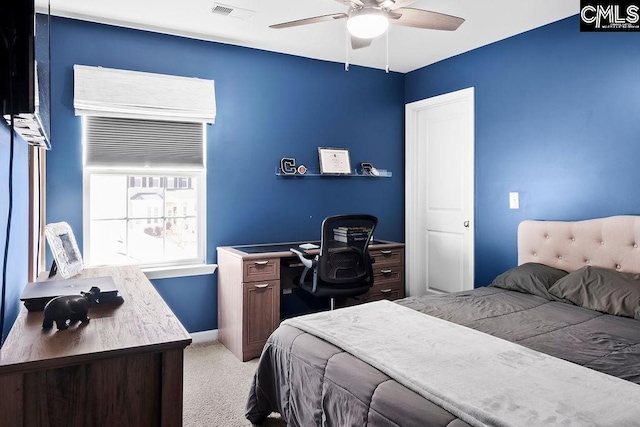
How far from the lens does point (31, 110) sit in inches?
47.4

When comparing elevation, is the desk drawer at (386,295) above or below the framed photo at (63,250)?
below

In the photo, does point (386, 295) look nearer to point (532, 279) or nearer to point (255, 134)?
point (532, 279)

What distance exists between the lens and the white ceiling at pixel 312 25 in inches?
118

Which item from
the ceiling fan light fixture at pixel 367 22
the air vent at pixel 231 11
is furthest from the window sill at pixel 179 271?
the ceiling fan light fixture at pixel 367 22

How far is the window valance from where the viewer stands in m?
3.22

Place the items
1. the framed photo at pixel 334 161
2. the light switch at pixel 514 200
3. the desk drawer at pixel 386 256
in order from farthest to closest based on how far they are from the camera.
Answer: the framed photo at pixel 334 161 < the desk drawer at pixel 386 256 < the light switch at pixel 514 200

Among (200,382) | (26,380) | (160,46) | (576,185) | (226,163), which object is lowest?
(200,382)

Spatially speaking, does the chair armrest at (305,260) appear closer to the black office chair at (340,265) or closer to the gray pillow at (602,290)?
the black office chair at (340,265)

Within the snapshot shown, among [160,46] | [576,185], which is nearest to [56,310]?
[160,46]

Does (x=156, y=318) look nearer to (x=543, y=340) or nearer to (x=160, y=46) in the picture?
(x=543, y=340)

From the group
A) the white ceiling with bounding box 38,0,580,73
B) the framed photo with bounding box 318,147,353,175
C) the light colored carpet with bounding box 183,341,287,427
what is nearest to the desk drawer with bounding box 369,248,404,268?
the framed photo with bounding box 318,147,353,175

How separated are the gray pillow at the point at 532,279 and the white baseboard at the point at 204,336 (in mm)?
2300

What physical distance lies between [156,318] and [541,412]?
127 centimetres

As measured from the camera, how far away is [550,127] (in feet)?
11.2
